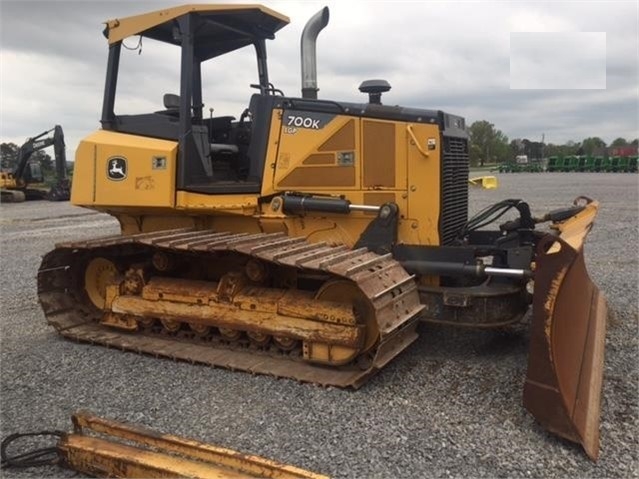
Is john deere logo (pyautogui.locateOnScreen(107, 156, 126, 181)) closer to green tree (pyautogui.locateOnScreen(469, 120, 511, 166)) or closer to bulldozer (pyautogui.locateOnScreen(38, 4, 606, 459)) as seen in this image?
bulldozer (pyautogui.locateOnScreen(38, 4, 606, 459))

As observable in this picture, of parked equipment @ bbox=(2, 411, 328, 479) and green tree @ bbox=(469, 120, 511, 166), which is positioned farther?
green tree @ bbox=(469, 120, 511, 166)

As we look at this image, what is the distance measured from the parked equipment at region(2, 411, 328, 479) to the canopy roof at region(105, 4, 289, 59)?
3.59 metres

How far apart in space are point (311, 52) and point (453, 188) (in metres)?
1.78

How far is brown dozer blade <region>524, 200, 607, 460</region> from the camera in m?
3.37

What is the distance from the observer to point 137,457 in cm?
311

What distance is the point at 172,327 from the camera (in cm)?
542

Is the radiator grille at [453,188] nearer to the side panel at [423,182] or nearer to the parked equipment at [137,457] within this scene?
the side panel at [423,182]

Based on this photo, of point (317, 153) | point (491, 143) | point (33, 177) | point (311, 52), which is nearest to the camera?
point (317, 153)

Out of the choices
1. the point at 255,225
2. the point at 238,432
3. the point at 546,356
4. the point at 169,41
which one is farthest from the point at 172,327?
the point at 546,356

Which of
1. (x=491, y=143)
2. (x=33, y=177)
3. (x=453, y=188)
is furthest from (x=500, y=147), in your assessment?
(x=453, y=188)

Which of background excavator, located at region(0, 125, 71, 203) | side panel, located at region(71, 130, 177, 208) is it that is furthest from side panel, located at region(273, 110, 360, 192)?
background excavator, located at region(0, 125, 71, 203)

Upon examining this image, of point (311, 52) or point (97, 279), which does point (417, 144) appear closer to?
point (311, 52)

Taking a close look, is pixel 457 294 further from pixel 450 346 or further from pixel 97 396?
pixel 97 396

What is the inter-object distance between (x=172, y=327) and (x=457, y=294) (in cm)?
256
